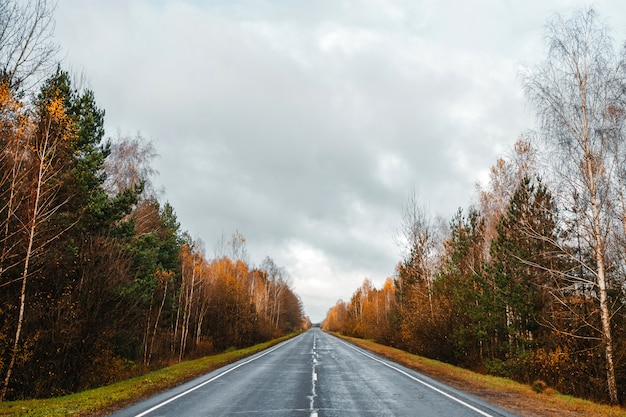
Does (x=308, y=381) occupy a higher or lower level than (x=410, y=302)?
lower

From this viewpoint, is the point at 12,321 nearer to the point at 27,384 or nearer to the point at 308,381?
the point at 27,384

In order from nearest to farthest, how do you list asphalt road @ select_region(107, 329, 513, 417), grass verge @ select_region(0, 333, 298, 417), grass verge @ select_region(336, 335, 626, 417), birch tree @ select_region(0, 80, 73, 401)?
asphalt road @ select_region(107, 329, 513, 417), grass verge @ select_region(0, 333, 298, 417), grass verge @ select_region(336, 335, 626, 417), birch tree @ select_region(0, 80, 73, 401)

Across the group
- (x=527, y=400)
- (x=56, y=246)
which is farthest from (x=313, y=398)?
(x=56, y=246)

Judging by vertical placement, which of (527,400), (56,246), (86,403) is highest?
(56,246)

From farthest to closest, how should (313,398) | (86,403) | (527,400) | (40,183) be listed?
(40,183) < (527,400) < (313,398) < (86,403)

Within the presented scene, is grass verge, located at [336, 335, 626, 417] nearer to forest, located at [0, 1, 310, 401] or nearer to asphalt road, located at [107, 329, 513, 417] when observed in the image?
asphalt road, located at [107, 329, 513, 417]

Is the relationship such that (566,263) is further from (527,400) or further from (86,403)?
(86,403)

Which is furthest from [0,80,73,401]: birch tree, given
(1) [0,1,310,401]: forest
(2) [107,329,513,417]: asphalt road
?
(2) [107,329,513,417]: asphalt road

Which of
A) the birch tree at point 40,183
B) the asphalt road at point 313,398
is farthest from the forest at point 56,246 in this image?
the asphalt road at point 313,398

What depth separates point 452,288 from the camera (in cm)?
2417

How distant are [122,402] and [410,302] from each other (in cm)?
2407

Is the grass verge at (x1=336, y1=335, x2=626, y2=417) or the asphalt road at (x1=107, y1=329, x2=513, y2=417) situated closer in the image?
the asphalt road at (x1=107, y1=329, x2=513, y2=417)

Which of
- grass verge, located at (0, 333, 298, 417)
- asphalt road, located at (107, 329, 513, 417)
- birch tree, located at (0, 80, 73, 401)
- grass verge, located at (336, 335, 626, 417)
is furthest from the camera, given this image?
birch tree, located at (0, 80, 73, 401)

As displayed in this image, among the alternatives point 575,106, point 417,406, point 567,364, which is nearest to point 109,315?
point 417,406
